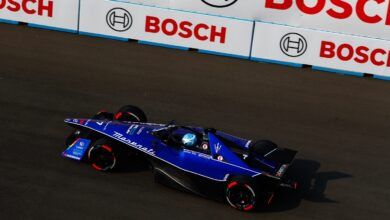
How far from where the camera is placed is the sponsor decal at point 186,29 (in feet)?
58.0

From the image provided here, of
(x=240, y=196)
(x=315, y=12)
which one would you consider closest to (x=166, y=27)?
(x=315, y=12)

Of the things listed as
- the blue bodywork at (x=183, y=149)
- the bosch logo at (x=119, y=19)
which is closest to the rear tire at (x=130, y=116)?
the blue bodywork at (x=183, y=149)

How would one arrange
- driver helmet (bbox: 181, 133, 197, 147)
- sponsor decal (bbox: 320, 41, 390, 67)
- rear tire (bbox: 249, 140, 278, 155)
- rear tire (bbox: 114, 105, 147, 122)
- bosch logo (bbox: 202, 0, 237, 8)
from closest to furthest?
driver helmet (bbox: 181, 133, 197, 147) < rear tire (bbox: 249, 140, 278, 155) < rear tire (bbox: 114, 105, 147, 122) < sponsor decal (bbox: 320, 41, 390, 67) < bosch logo (bbox: 202, 0, 237, 8)

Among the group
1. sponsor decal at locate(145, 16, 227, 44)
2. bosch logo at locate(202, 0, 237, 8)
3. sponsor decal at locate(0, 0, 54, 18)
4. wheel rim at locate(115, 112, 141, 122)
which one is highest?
bosch logo at locate(202, 0, 237, 8)

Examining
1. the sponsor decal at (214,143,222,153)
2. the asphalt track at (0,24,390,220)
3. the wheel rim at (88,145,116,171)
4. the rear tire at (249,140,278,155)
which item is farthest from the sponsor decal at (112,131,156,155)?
the rear tire at (249,140,278,155)

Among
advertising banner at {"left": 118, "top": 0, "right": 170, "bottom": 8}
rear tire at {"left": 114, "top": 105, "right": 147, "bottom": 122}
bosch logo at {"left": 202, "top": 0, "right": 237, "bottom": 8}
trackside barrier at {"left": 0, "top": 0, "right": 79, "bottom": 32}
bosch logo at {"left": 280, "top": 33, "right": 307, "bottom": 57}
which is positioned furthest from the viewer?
trackside barrier at {"left": 0, "top": 0, "right": 79, "bottom": 32}

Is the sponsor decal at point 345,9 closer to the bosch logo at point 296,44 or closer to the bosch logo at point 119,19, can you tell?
the bosch logo at point 296,44

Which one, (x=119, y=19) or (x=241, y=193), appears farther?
(x=119, y=19)

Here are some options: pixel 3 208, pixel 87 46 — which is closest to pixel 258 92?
pixel 87 46

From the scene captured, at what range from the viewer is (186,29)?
58.4ft

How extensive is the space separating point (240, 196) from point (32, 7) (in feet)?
38.1

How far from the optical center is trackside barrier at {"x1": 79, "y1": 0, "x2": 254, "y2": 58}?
1762 cm

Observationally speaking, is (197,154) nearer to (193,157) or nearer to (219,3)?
(193,157)

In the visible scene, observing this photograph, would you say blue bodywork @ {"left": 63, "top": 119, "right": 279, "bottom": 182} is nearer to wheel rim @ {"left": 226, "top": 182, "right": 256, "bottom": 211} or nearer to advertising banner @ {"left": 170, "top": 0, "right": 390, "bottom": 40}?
wheel rim @ {"left": 226, "top": 182, "right": 256, "bottom": 211}
